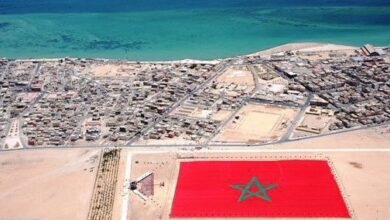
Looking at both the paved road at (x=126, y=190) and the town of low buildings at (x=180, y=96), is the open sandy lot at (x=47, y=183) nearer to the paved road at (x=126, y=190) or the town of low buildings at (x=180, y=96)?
the town of low buildings at (x=180, y=96)

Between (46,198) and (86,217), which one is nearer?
(86,217)

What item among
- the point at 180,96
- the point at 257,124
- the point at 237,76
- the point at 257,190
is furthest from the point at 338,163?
the point at 237,76

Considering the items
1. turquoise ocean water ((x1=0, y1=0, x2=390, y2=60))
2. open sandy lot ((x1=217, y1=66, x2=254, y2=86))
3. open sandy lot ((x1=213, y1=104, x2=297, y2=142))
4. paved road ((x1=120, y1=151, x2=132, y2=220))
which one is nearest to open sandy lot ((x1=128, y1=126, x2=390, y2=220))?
paved road ((x1=120, y1=151, x2=132, y2=220))

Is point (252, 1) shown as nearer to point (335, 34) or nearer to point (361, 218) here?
point (335, 34)

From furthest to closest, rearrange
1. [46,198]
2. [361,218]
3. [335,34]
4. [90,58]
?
[335,34] → [90,58] → [46,198] → [361,218]

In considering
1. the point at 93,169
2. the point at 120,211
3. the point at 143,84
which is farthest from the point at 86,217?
the point at 143,84

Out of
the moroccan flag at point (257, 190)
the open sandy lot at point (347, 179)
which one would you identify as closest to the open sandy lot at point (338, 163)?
the open sandy lot at point (347, 179)
